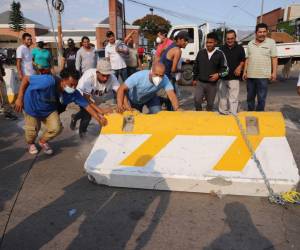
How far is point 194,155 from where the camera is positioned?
302 centimetres

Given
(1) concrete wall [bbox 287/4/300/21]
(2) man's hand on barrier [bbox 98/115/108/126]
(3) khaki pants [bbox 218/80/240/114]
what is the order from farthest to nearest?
(1) concrete wall [bbox 287/4/300/21] < (3) khaki pants [bbox 218/80/240/114] < (2) man's hand on barrier [bbox 98/115/108/126]

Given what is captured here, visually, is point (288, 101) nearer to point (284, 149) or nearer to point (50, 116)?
point (284, 149)

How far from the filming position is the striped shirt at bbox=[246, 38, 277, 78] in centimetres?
518

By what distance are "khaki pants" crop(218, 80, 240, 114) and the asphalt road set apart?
277cm

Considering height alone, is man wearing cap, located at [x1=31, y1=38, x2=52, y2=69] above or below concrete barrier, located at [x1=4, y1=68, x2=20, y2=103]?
above

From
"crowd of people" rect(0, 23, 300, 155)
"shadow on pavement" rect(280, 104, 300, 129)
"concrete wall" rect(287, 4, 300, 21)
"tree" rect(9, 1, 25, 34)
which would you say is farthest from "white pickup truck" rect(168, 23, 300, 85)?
"tree" rect(9, 1, 25, 34)

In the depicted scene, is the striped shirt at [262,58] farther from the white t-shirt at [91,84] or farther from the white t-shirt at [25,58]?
the white t-shirt at [25,58]

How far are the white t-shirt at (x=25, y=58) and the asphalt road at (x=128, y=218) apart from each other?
3.78 m

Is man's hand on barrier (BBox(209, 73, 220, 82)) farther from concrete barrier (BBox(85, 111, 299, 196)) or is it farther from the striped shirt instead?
concrete barrier (BBox(85, 111, 299, 196))

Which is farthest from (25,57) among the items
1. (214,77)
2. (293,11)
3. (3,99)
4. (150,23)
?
(150,23)

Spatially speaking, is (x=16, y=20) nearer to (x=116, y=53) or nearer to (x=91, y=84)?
(x=116, y=53)

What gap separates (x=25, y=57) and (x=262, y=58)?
16.4ft

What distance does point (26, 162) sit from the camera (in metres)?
4.09

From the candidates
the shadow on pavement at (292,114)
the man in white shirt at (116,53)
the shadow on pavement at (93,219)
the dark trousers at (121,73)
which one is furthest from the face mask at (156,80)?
the dark trousers at (121,73)
